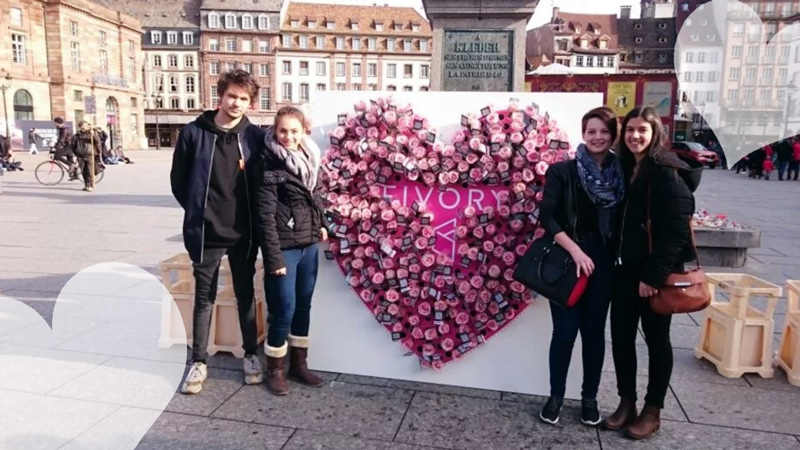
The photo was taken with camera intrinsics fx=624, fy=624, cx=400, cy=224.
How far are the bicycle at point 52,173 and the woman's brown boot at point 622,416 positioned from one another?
16.8 metres

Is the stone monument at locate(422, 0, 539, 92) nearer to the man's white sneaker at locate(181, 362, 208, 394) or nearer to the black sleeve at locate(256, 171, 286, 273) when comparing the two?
the black sleeve at locate(256, 171, 286, 273)

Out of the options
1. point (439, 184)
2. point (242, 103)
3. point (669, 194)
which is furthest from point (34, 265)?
point (669, 194)

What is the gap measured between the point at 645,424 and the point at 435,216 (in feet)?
5.47

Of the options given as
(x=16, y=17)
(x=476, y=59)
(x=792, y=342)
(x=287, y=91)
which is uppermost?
(x=16, y=17)

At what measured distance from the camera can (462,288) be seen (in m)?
3.83

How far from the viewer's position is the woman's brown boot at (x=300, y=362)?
3.96m

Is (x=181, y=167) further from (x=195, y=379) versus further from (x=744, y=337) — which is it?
(x=744, y=337)

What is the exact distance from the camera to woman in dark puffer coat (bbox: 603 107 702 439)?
9.90 feet

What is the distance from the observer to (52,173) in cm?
1822

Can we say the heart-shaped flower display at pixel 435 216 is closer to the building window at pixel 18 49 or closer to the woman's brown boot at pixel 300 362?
the woman's brown boot at pixel 300 362
